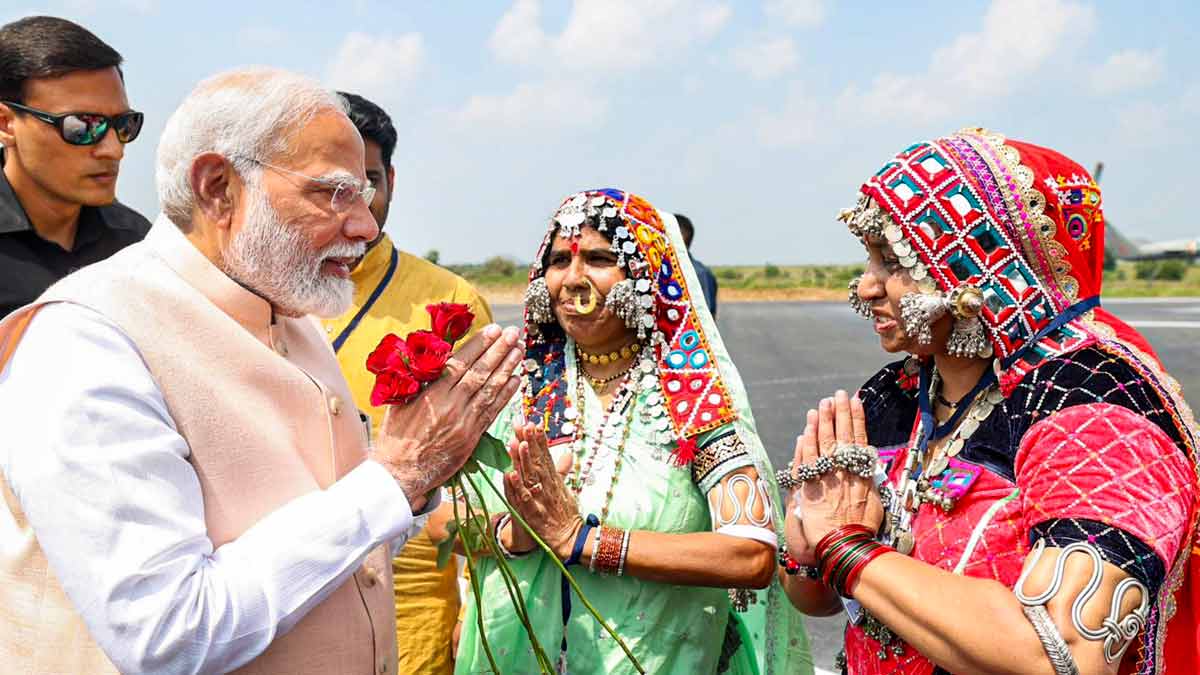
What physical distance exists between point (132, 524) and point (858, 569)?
1.35 metres

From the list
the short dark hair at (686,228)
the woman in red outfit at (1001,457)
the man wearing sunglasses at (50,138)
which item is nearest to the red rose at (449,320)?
the woman in red outfit at (1001,457)

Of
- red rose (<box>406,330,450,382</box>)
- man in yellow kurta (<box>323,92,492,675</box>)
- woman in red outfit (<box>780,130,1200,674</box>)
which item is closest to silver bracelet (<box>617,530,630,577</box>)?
woman in red outfit (<box>780,130,1200,674</box>)

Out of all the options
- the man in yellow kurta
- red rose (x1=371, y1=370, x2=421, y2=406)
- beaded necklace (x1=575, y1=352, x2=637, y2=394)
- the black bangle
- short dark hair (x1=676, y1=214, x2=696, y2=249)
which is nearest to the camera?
red rose (x1=371, y1=370, x2=421, y2=406)

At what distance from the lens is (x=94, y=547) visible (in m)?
1.47

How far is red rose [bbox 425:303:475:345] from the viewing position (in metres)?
1.87

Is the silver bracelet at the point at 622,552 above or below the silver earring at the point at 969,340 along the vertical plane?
below

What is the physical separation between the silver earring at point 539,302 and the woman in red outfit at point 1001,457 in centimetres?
104

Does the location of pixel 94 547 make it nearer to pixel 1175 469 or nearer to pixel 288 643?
pixel 288 643

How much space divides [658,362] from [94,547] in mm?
1716

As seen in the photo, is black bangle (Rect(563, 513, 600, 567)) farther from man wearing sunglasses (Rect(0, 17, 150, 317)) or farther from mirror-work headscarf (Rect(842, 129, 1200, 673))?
man wearing sunglasses (Rect(0, 17, 150, 317))

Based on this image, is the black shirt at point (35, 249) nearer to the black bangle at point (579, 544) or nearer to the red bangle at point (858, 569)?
the black bangle at point (579, 544)

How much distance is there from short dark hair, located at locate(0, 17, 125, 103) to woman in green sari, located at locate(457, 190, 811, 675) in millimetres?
1580

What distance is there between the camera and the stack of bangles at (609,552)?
2596 mm

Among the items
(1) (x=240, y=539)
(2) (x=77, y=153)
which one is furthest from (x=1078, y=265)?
(2) (x=77, y=153)
